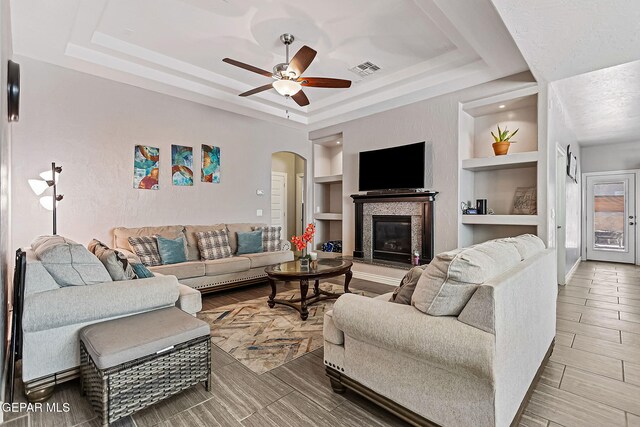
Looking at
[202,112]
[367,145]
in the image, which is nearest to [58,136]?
[202,112]

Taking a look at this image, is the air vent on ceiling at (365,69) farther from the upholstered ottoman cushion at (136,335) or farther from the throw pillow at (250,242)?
the upholstered ottoman cushion at (136,335)

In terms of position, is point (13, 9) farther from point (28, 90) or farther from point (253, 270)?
point (253, 270)

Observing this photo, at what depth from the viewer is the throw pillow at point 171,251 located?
13.4 feet

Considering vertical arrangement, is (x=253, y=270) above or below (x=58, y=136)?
below

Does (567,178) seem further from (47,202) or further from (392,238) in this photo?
(47,202)

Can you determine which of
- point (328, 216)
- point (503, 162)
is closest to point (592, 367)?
point (503, 162)

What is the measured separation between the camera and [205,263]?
419cm

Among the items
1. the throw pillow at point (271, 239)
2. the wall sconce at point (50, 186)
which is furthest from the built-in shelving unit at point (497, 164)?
the wall sconce at point (50, 186)

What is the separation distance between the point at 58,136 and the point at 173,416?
3.81m

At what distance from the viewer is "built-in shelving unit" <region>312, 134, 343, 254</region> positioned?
6898 millimetres

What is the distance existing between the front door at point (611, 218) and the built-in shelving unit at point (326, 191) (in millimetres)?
5792

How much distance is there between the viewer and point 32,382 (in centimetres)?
187

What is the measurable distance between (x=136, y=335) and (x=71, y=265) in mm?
740

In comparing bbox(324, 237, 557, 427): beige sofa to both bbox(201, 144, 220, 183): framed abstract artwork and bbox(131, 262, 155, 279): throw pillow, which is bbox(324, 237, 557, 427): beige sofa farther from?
bbox(201, 144, 220, 183): framed abstract artwork
